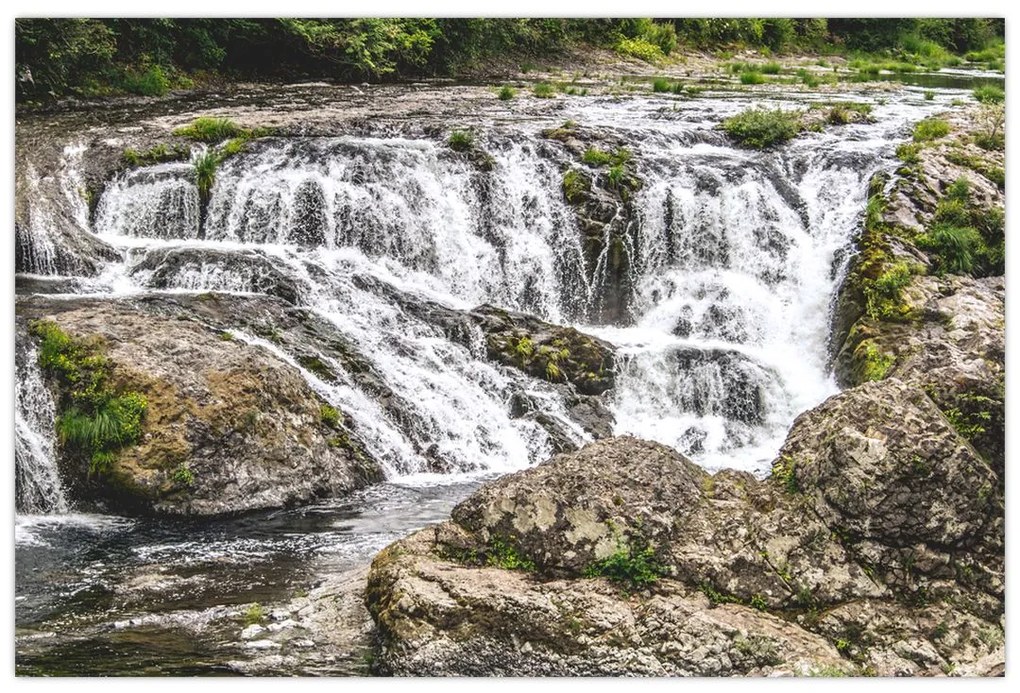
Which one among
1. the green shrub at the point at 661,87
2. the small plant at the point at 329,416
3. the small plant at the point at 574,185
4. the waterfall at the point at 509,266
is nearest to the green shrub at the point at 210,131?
the waterfall at the point at 509,266

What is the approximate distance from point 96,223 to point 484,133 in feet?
17.0

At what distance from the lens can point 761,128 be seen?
15.2 m

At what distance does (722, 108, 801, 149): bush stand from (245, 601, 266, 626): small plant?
427 inches

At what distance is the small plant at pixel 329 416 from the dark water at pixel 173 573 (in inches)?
31.3

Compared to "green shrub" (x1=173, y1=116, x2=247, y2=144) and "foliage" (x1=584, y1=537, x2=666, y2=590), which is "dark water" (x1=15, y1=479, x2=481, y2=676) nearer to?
"foliage" (x1=584, y1=537, x2=666, y2=590)

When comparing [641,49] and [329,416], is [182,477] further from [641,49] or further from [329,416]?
[641,49]

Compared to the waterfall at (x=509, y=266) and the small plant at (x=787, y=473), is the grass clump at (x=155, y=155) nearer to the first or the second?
the waterfall at (x=509, y=266)

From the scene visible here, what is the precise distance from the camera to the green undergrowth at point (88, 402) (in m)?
9.03

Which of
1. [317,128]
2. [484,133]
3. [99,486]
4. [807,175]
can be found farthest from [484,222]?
[99,486]

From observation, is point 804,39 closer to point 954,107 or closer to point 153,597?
point 954,107

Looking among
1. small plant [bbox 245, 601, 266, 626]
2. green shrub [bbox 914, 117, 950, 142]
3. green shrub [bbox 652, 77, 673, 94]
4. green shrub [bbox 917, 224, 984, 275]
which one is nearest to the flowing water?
green shrub [bbox 914, 117, 950, 142]

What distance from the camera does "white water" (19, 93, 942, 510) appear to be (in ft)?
36.4

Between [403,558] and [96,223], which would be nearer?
[403,558]

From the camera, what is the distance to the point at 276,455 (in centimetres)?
941
